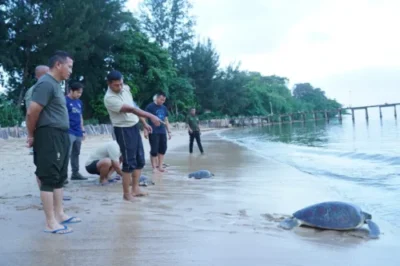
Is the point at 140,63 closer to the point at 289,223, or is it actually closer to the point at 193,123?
the point at 193,123

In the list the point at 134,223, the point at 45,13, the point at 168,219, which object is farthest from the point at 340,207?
the point at 45,13

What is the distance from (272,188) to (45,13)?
2214 centimetres

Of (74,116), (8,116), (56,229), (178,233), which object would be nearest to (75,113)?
(74,116)

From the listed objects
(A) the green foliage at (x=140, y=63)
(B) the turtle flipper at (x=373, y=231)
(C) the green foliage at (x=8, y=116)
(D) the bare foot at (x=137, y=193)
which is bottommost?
(B) the turtle flipper at (x=373, y=231)

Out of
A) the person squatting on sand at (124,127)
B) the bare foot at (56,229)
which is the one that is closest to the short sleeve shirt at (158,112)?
the person squatting on sand at (124,127)

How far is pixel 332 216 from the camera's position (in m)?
3.44

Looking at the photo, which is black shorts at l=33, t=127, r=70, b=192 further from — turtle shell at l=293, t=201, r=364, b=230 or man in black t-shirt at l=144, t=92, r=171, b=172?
man in black t-shirt at l=144, t=92, r=171, b=172

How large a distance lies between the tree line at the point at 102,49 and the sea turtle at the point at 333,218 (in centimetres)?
1849

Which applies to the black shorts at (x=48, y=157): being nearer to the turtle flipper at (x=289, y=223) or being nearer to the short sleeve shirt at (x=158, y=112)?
the turtle flipper at (x=289, y=223)

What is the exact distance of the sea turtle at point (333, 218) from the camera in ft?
11.1

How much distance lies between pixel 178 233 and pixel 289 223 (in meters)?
1.11

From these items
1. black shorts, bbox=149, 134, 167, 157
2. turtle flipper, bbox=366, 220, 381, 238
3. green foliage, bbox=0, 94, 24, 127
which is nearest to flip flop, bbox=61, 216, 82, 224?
turtle flipper, bbox=366, 220, 381, 238

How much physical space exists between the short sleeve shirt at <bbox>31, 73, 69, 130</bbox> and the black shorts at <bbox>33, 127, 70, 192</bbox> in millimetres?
57

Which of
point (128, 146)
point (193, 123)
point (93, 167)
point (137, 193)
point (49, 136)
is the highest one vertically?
point (193, 123)
